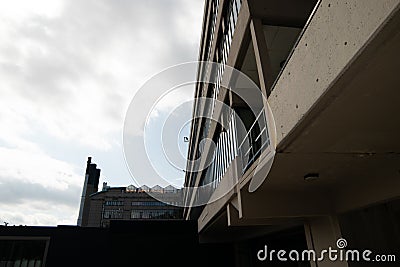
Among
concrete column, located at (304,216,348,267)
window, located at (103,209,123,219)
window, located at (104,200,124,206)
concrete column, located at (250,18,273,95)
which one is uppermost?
window, located at (104,200,124,206)

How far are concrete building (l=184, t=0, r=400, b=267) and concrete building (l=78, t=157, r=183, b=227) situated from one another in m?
32.0

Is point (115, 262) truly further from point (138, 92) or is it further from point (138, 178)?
point (138, 92)

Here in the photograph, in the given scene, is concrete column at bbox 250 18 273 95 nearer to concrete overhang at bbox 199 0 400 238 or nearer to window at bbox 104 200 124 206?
concrete overhang at bbox 199 0 400 238

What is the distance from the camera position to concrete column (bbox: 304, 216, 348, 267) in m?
3.24

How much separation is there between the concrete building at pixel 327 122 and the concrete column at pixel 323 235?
1cm

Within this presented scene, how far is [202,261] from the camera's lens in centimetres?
915

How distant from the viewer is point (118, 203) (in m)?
40.0

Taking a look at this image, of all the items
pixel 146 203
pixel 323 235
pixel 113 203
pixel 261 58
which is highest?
pixel 146 203

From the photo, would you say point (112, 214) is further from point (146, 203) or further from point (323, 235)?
point (323, 235)

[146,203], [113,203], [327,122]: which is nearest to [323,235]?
[327,122]

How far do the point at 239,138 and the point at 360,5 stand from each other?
390 centimetres

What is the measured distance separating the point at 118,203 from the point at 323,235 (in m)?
40.7

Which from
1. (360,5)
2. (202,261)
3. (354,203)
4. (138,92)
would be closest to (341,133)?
(360,5)

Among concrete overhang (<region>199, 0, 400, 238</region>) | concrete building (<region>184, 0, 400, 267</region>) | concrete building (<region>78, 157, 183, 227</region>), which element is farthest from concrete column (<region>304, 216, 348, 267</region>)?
concrete building (<region>78, 157, 183, 227</region>)
